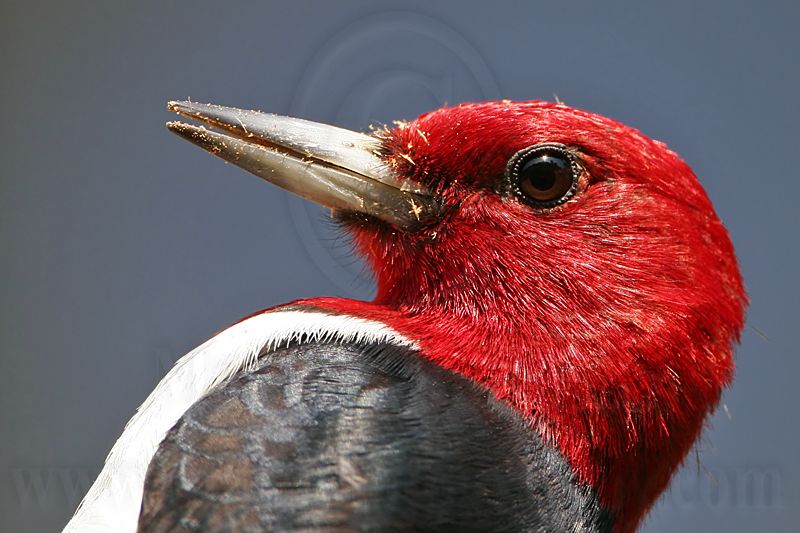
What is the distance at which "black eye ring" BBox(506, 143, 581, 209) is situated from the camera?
1.53m

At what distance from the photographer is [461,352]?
137 cm

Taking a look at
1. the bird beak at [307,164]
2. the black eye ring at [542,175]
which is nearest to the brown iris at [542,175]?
the black eye ring at [542,175]

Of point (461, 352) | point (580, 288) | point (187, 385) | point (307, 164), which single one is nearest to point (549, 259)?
point (580, 288)

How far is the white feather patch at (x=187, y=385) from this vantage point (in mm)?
1322

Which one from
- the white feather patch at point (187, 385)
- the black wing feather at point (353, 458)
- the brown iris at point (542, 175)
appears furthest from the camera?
the brown iris at point (542, 175)

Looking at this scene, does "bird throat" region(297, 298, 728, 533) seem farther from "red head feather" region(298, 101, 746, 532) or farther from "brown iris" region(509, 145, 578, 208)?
"brown iris" region(509, 145, 578, 208)

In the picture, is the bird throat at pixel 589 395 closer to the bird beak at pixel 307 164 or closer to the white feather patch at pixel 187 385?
the white feather patch at pixel 187 385

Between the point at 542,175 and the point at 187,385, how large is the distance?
2.46 feet

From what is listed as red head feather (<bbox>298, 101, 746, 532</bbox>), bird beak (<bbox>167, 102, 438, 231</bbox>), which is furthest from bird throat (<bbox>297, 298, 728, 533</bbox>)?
bird beak (<bbox>167, 102, 438, 231</bbox>)

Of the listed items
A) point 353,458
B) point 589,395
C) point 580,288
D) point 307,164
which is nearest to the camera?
point 353,458

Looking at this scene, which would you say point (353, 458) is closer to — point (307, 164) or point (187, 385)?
point (187, 385)

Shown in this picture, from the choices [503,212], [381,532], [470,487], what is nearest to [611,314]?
[503,212]

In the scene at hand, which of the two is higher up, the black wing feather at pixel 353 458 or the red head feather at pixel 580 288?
the red head feather at pixel 580 288

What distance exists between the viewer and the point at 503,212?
1.54 m
